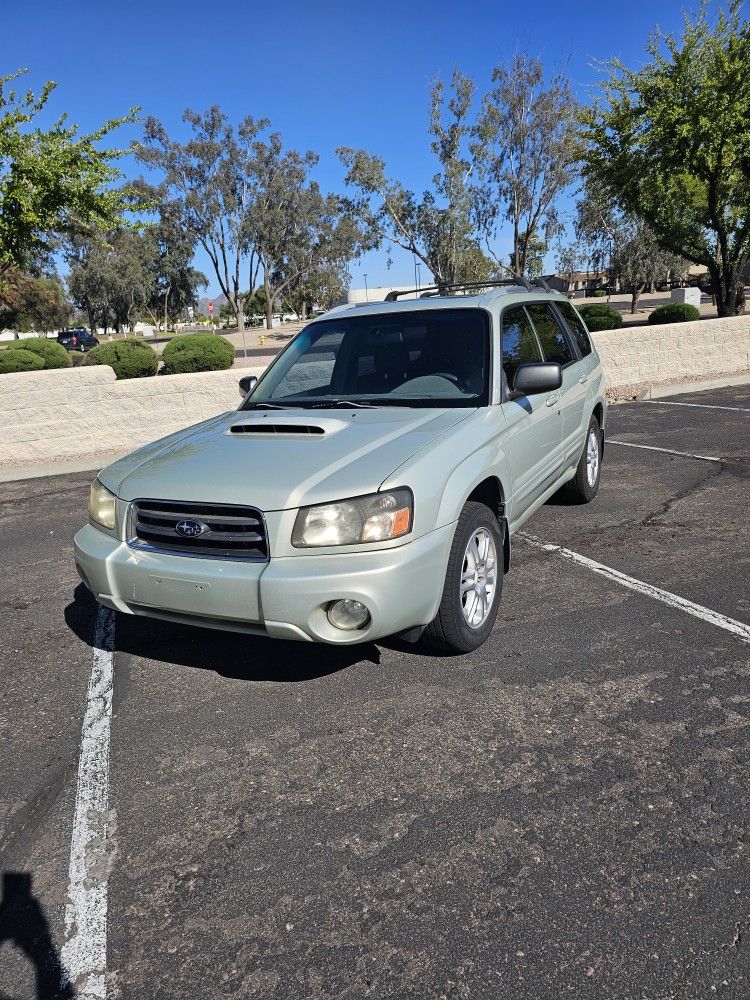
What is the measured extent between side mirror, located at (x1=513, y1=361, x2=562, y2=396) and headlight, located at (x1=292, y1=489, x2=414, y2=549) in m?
1.37

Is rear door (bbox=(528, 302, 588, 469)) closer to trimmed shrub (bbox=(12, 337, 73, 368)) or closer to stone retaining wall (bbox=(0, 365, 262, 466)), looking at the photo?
stone retaining wall (bbox=(0, 365, 262, 466))

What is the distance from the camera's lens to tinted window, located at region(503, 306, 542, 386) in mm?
4434

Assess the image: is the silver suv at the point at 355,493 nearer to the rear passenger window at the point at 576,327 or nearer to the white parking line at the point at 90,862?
the white parking line at the point at 90,862

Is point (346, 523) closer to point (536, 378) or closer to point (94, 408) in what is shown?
point (536, 378)

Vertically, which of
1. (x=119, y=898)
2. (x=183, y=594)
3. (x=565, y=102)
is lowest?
(x=119, y=898)

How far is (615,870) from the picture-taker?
7.61ft

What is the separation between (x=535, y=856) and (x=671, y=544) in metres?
3.44

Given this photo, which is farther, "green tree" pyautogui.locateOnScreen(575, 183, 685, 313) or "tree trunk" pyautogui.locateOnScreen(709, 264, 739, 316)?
"green tree" pyautogui.locateOnScreen(575, 183, 685, 313)

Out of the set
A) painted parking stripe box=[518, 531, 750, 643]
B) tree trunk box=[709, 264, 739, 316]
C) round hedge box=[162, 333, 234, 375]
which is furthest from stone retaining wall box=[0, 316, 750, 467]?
tree trunk box=[709, 264, 739, 316]

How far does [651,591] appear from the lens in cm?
448

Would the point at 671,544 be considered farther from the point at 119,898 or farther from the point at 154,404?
the point at 154,404

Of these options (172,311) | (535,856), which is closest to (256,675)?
(535,856)

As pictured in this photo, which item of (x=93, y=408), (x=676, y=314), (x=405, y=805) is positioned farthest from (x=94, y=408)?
(x=676, y=314)

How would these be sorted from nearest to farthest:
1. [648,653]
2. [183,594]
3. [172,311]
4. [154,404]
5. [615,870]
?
[615,870], [183,594], [648,653], [154,404], [172,311]
